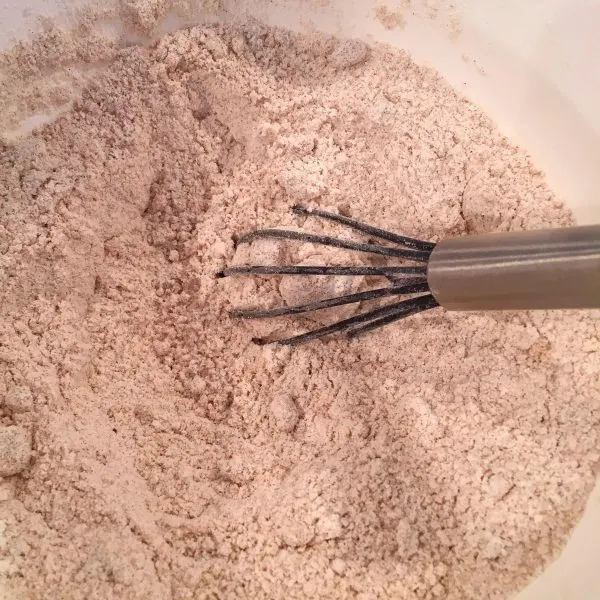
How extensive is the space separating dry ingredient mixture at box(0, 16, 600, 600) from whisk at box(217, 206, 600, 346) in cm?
6

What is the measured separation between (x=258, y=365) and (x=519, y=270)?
518mm

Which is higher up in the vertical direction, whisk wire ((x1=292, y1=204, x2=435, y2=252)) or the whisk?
whisk wire ((x1=292, y1=204, x2=435, y2=252))

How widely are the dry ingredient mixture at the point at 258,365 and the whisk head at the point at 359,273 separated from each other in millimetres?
36

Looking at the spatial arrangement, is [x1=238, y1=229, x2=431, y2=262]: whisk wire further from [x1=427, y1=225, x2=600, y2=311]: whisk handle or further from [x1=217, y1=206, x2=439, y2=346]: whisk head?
[x1=427, y1=225, x2=600, y2=311]: whisk handle

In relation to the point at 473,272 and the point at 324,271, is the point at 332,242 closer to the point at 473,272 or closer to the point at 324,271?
the point at 324,271

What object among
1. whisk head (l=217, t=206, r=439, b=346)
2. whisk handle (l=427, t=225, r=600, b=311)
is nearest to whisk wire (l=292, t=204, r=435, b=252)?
whisk head (l=217, t=206, r=439, b=346)

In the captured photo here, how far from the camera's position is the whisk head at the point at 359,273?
3.19ft

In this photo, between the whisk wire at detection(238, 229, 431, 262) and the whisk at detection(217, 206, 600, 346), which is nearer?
the whisk at detection(217, 206, 600, 346)

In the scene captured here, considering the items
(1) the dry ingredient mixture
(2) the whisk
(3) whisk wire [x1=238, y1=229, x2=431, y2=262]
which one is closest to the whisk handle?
(2) the whisk

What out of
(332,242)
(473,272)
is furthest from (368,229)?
(473,272)

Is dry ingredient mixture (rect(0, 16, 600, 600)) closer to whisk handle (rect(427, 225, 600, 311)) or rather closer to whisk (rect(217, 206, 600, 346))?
whisk (rect(217, 206, 600, 346))

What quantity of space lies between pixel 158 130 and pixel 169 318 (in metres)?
0.38

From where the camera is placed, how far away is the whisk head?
38.3 inches

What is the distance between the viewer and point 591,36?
3.39 ft
